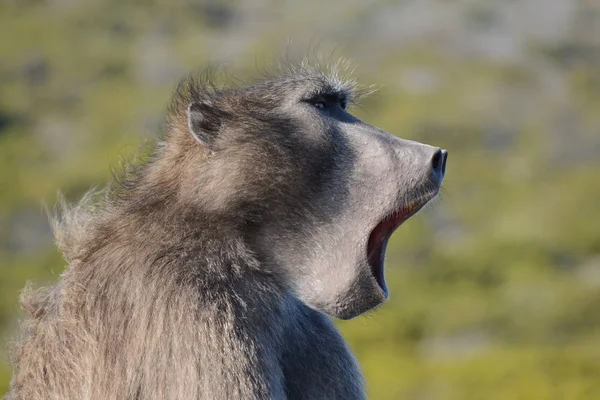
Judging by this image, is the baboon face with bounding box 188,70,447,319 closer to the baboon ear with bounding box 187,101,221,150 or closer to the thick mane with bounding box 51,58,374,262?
the baboon ear with bounding box 187,101,221,150

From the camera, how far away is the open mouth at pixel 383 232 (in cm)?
464

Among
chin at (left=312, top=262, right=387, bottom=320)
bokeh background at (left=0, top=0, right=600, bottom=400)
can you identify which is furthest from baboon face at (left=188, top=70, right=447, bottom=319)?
bokeh background at (left=0, top=0, right=600, bottom=400)

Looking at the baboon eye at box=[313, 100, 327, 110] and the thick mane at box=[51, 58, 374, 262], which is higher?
the thick mane at box=[51, 58, 374, 262]

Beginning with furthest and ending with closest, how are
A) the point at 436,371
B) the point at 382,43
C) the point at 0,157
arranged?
1. the point at 382,43
2. the point at 0,157
3. the point at 436,371

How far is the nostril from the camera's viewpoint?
4.63 meters

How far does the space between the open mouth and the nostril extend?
128 mm

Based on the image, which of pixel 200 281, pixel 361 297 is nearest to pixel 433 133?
pixel 361 297

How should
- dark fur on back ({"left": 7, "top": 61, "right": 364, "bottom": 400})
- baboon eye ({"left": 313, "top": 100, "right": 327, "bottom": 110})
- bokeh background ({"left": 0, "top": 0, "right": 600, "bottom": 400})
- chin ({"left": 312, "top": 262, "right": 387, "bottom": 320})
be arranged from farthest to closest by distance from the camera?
bokeh background ({"left": 0, "top": 0, "right": 600, "bottom": 400}) < baboon eye ({"left": 313, "top": 100, "right": 327, "bottom": 110}) < chin ({"left": 312, "top": 262, "right": 387, "bottom": 320}) < dark fur on back ({"left": 7, "top": 61, "right": 364, "bottom": 400})

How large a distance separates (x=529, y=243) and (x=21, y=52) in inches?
1389

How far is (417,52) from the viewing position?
64688 millimetres

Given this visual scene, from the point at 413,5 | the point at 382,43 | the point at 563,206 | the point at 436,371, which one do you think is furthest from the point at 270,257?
the point at 413,5

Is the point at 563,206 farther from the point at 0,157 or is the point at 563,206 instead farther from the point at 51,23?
the point at 51,23

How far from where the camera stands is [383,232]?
185 inches

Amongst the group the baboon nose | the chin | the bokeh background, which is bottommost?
the chin
